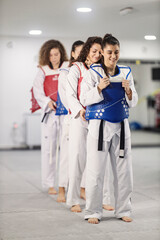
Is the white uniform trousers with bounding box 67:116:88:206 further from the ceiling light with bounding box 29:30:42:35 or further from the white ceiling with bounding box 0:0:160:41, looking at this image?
the ceiling light with bounding box 29:30:42:35

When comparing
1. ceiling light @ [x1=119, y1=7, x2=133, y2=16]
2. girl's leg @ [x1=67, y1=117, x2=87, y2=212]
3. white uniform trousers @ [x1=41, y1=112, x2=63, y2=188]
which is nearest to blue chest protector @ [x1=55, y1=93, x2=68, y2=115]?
white uniform trousers @ [x1=41, y1=112, x2=63, y2=188]

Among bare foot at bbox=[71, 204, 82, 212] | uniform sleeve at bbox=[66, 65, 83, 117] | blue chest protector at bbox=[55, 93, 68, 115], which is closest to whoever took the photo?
uniform sleeve at bbox=[66, 65, 83, 117]

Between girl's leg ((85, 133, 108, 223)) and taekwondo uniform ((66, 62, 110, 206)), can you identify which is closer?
girl's leg ((85, 133, 108, 223))

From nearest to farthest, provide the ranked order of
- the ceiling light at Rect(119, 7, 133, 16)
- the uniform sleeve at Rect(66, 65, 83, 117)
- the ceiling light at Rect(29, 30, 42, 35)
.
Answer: the uniform sleeve at Rect(66, 65, 83, 117)
the ceiling light at Rect(119, 7, 133, 16)
the ceiling light at Rect(29, 30, 42, 35)

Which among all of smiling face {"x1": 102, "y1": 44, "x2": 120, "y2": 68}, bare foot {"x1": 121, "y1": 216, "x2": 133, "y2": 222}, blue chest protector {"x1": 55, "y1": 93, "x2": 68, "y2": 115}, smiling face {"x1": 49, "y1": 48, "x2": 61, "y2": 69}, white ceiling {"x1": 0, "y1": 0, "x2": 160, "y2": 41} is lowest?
bare foot {"x1": 121, "y1": 216, "x2": 133, "y2": 222}

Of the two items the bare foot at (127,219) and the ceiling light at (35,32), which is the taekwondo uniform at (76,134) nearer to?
the bare foot at (127,219)

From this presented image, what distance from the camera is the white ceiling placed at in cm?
595

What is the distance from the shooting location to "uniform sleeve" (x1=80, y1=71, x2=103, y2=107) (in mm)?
3289

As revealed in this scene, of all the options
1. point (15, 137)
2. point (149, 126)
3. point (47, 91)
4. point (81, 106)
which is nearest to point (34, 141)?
point (15, 137)

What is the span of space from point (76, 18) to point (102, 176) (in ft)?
13.2

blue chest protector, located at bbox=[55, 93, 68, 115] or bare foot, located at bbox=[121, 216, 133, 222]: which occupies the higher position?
blue chest protector, located at bbox=[55, 93, 68, 115]

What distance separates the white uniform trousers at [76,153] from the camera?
149 inches

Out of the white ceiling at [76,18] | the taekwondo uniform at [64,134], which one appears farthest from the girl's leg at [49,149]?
the white ceiling at [76,18]

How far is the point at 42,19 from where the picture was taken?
6.99 metres
